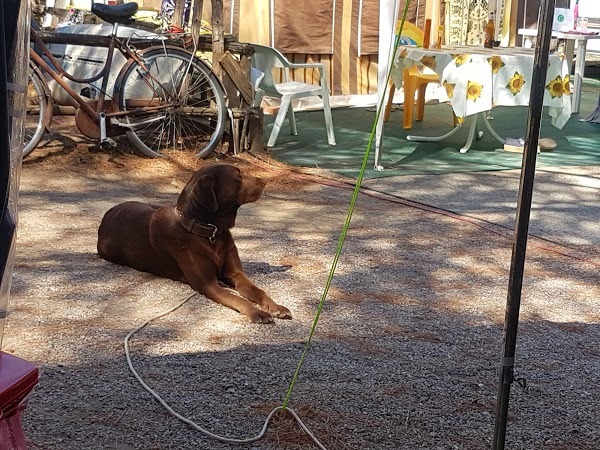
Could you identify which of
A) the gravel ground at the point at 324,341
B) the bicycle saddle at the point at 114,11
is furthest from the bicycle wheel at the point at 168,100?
the gravel ground at the point at 324,341

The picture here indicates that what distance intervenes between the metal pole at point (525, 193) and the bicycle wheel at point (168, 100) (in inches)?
193

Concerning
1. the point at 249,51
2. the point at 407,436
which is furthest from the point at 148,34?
the point at 407,436

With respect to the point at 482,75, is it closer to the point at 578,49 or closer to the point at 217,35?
the point at 217,35

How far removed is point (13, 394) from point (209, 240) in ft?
7.30

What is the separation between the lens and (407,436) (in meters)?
3.05

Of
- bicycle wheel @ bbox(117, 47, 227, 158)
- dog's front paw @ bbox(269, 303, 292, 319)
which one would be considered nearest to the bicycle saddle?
bicycle wheel @ bbox(117, 47, 227, 158)

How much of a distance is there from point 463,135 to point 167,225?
552 centimetres

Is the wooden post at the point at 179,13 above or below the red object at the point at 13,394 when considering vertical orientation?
above

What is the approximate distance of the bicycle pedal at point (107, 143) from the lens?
700 centimetres

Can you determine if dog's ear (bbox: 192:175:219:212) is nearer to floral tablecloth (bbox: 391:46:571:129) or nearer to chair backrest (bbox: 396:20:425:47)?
floral tablecloth (bbox: 391:46:571:129)

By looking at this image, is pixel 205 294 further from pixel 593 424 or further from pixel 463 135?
pixel 463 135

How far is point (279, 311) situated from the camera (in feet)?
13.4

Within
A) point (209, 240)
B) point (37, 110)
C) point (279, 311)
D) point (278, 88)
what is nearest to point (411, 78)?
point (278, 88)

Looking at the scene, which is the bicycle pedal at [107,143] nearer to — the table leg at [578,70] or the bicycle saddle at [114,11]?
the bicycle saddle at [114,11]
